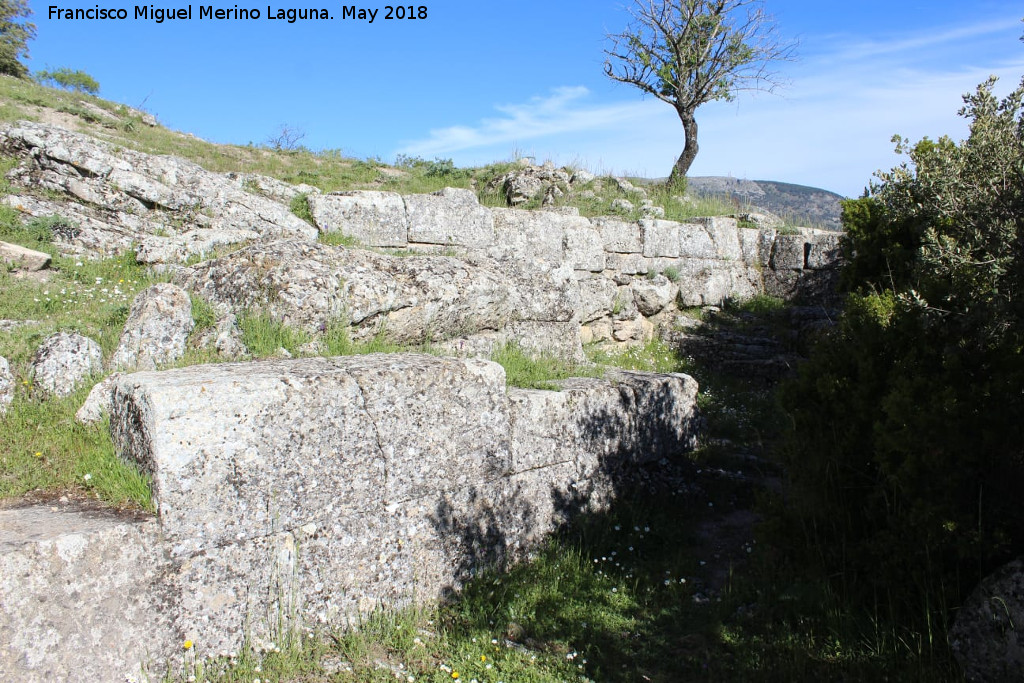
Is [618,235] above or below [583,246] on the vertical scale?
above

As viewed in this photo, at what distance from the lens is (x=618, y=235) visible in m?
11.0

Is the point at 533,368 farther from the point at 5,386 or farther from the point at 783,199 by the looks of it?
the point at 783,199

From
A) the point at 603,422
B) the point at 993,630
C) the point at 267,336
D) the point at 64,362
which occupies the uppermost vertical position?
the point at 267,336

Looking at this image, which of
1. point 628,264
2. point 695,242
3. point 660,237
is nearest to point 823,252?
point 695,242

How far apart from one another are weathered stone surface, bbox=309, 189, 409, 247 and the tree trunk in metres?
7.69

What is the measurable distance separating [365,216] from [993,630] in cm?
677

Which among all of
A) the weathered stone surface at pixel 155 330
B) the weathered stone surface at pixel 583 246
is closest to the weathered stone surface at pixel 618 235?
the weathered stone surface at pixel 583 246

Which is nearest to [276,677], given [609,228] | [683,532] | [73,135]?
[683,532]

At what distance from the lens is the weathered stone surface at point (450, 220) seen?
8.36 m

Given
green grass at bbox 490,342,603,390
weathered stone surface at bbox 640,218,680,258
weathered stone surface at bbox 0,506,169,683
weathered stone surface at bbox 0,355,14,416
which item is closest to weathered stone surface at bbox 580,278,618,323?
weathered stone surface at bbox 640,218,680,258

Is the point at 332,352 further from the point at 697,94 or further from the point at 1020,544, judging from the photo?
the point at 697,94

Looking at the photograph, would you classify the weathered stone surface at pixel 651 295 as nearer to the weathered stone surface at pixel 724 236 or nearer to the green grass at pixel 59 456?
the weathered stone surface at pixel 724 236

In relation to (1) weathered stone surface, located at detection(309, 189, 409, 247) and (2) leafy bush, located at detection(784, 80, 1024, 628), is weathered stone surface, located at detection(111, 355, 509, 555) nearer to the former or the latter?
(2) leafy bush, located at detection(784, 80, 1024, 628)

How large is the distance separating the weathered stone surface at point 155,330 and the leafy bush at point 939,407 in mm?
4013
